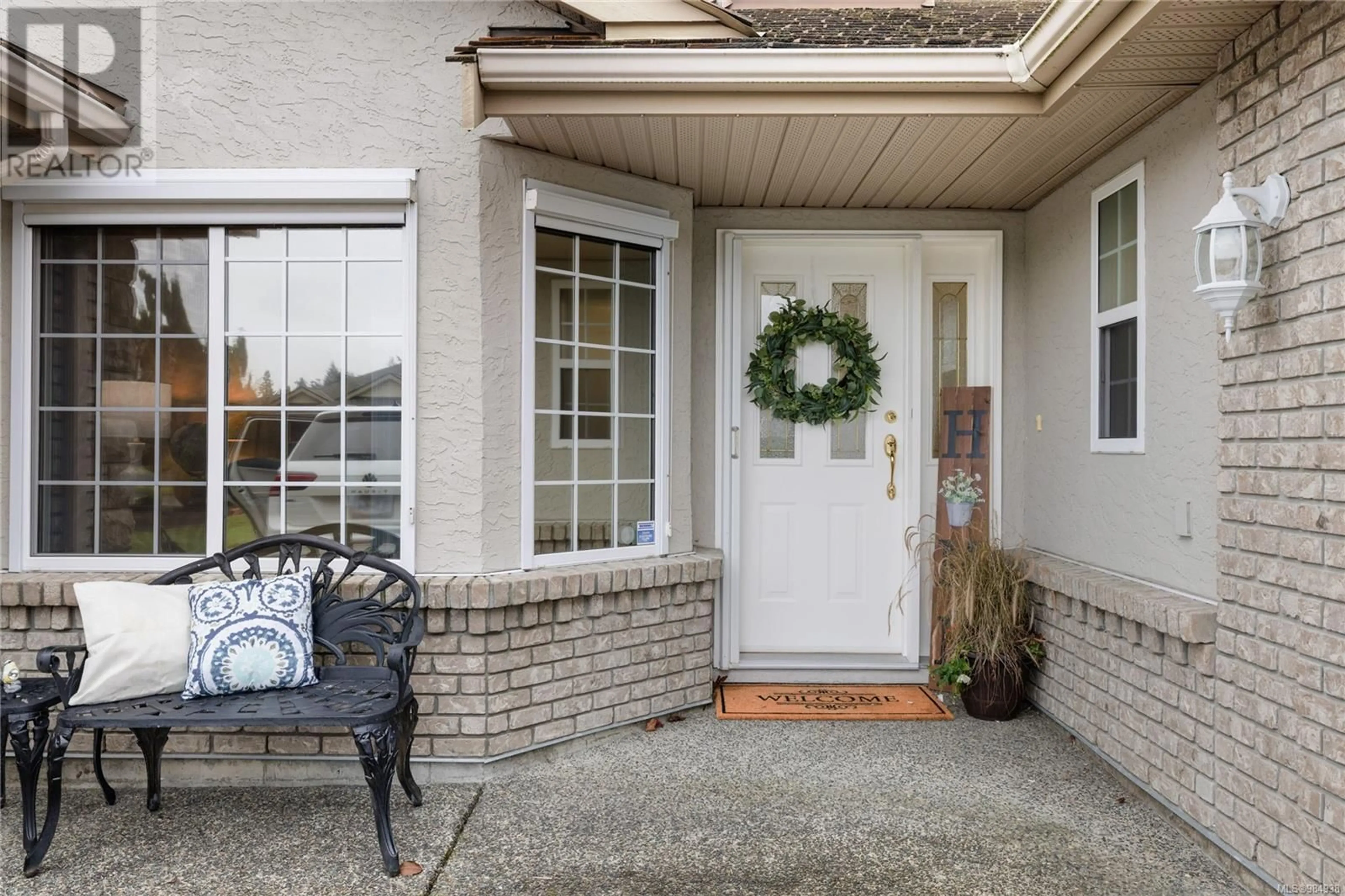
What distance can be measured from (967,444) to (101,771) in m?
4.14

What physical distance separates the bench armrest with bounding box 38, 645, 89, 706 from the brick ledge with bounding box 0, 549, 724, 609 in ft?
1.45

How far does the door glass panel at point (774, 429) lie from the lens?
15.0 feet

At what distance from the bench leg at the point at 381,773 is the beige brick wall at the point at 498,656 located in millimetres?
640

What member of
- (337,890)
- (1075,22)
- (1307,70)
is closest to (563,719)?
(337,890)

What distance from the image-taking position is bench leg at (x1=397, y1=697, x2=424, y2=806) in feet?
9.71

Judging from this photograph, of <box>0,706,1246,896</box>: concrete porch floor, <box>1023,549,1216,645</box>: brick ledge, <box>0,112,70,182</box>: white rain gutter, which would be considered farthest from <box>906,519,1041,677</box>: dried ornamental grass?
<box>0,112,70,182</box>: white rain gutter

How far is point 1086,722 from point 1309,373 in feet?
6.03

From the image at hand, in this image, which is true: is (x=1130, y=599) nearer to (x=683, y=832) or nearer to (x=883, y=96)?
(x=683, y=832)

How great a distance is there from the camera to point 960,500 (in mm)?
4328

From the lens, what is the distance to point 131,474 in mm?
3451

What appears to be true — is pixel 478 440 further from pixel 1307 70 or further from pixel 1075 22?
pixel 1307 70

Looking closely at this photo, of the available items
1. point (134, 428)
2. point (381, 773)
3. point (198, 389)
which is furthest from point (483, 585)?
point (134, 428)

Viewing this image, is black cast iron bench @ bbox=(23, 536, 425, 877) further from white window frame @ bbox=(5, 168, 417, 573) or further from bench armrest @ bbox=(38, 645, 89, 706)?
white window frame @ bbox=(5, 168, 417, 573)
